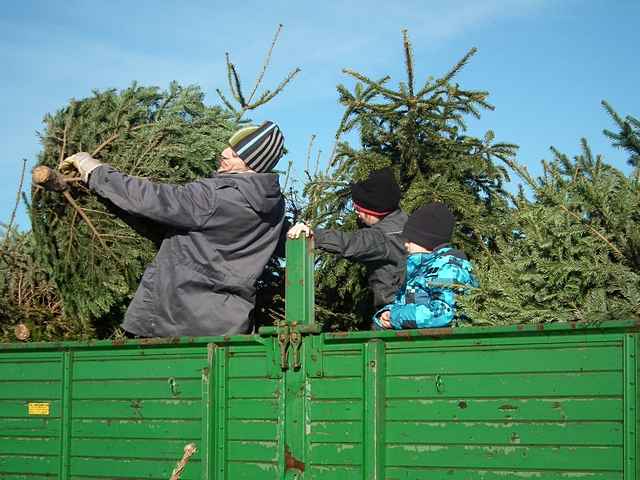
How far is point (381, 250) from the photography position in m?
5.32

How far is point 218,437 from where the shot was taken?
467 cm

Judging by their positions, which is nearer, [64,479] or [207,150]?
[64,479]

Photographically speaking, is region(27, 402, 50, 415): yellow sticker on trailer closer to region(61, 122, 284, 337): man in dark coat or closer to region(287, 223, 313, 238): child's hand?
region(61, 122, 284, 337): man in dark coat

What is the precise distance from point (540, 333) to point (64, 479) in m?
2.83

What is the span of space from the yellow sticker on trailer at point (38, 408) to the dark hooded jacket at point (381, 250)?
1908 millimetres

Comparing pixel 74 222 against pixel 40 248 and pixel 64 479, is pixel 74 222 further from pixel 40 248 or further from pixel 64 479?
pixel 64 479

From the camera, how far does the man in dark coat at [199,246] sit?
518 cm

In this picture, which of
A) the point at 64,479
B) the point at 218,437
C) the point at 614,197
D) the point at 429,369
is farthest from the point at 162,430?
the point at 614,197

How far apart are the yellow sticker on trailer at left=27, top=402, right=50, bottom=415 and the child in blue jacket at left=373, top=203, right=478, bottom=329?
197 centimetres

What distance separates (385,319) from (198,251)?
117 cm

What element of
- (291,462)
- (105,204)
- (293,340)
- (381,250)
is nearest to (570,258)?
(381,250)

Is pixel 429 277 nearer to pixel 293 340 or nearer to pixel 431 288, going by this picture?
pixel 431 288

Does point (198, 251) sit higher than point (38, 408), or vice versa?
point (198, 251)

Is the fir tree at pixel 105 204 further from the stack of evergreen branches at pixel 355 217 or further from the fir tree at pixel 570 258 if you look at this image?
the fir tree at pixel 570 258
